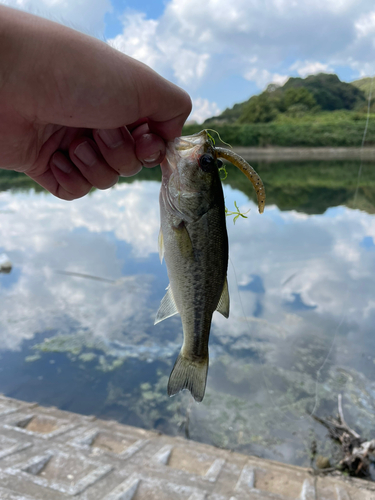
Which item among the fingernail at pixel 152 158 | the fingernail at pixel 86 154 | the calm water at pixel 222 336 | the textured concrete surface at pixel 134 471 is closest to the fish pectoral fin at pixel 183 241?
the fingernail at pixel 152 158

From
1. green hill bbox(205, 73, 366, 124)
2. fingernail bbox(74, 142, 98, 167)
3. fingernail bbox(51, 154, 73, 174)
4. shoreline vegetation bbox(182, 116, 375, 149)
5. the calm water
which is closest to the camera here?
fingernail bbox(74, 142, 98, 167)

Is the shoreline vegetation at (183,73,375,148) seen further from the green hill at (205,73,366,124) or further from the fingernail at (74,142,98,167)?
the fingernail at (74,142,98,167)

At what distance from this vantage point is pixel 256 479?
4582mm

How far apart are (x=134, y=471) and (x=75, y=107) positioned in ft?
14.5

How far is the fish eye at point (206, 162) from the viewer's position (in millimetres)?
2076

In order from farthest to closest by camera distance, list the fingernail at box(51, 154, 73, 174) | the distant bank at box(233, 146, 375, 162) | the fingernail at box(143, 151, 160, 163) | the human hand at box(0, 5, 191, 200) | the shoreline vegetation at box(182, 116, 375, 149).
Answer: the distant bank at box(233, 146, 375, 162)
the shoreline vegetation at box(182, 116, 375, 149)
the fingernail at box(51, 154, 73, 174)
the fingernail at box(143, 151, 160, 163)
the human hand at box(0, 5, 191, 200)

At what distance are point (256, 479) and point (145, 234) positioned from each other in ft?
45.2

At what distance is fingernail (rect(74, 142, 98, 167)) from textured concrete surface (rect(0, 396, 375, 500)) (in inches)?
146

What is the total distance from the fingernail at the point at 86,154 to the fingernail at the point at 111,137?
0.18 metres

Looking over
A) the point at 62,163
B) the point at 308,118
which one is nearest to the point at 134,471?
the point at 62,163

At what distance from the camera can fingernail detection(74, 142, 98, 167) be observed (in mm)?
2453

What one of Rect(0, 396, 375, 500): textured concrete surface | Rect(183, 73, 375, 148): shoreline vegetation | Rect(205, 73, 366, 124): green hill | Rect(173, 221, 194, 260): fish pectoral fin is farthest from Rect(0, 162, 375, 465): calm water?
Rect(205, 73, 366, 124): green hill

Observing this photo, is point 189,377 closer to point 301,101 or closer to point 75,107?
point 75,107

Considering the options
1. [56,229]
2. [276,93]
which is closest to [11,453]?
[56,229]
